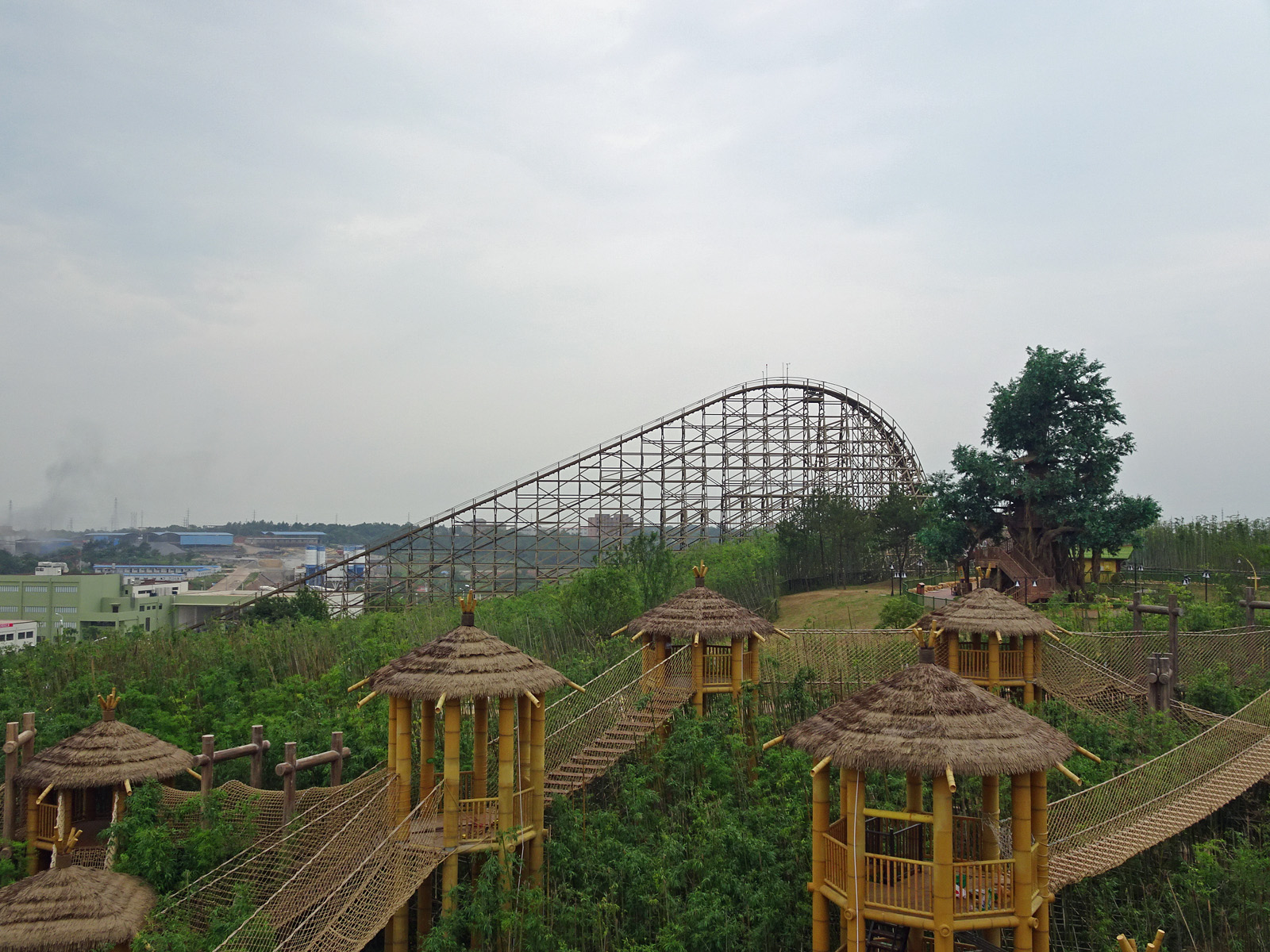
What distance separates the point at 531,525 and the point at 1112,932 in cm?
1997

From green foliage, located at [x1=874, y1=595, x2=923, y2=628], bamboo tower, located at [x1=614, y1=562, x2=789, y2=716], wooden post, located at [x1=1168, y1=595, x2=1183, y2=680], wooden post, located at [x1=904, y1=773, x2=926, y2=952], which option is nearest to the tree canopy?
green foliage, located at [x1=874, y1=595, x2=923, y2=628]

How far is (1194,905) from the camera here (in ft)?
24.7

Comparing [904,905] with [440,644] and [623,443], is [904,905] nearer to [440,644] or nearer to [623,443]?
[440,644]

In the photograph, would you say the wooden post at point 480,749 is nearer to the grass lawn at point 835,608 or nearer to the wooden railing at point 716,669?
the wooden railing at point 716,669

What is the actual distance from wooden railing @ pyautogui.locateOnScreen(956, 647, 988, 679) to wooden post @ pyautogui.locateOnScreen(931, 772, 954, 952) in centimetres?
564

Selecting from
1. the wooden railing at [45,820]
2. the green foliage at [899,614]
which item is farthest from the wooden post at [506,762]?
the green foliage at [899,614]

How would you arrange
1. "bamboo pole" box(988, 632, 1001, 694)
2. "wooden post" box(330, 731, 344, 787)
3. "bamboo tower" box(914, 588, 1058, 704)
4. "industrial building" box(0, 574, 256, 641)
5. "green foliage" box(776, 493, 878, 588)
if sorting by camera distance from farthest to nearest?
"industrial building" box(0, 574, 256, 641) → "green foliage" box(776, 493, 878, 588) → "bamboo pole" box(988, 632, 1001, 694) → "bamboo tower" box(914, 588, 1058, 704) → "wooden post" box(330, 731, 344, 787)

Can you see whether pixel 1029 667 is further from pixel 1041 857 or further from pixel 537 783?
pixel 537 783

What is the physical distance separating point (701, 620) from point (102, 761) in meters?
5.92

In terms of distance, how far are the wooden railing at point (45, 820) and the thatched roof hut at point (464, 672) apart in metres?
3.26

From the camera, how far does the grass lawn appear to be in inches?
761

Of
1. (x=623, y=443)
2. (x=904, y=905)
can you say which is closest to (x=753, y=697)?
(x=904, y=905)

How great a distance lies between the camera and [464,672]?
7.87m

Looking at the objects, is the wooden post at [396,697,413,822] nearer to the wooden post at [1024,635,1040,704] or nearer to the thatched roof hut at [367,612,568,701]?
the thatched roof hut at [367,612,568,701]
